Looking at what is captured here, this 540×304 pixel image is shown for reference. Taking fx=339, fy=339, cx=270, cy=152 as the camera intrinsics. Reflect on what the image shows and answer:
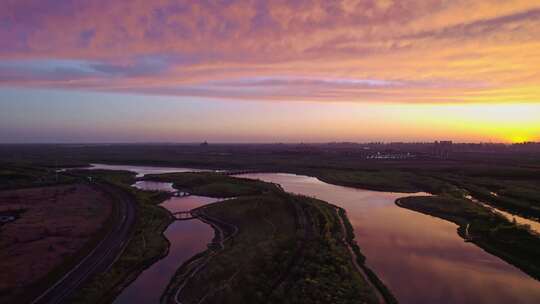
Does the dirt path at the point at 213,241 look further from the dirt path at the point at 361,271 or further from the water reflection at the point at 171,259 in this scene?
the dirt path at the point at 361,271

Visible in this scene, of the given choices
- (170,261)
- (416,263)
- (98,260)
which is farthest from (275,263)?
(98,260)

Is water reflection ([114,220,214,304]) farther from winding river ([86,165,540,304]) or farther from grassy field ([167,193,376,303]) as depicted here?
grassy field ([167,193,376,303])

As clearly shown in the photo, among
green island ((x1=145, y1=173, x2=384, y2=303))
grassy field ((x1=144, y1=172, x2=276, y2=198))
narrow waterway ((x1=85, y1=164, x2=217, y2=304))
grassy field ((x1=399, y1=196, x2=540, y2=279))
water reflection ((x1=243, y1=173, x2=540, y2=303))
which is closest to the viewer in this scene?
green island ((x1=145, y1=173, x2=384, y2=303))

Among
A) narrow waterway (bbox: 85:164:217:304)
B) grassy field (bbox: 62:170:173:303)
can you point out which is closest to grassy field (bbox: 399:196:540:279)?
narrow waterway (bbox: 85:164:217:304)

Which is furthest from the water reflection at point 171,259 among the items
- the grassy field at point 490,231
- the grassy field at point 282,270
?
the grassy field at point 490,231

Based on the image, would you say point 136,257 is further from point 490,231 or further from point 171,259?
point 490,231
